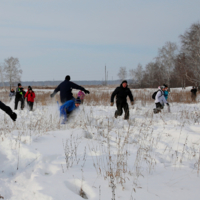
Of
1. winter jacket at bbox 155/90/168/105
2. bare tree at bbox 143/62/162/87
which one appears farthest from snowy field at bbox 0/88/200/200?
bare tree at bbox 143/62/162/87

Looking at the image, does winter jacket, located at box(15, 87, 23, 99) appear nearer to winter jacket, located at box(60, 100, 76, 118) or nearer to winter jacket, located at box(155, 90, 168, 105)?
winter jacket, located at box(60, 100, 76, 118)

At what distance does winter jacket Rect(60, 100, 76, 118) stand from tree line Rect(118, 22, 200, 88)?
1552 cm

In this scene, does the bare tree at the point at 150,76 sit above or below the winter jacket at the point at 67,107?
above

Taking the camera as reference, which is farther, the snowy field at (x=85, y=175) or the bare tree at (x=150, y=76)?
the bare tree at (x=150, y=76)

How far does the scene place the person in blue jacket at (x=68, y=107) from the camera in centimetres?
630

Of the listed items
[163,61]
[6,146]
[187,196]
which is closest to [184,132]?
[187,196]

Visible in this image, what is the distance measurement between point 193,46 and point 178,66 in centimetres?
1096

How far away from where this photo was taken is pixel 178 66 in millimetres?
33594

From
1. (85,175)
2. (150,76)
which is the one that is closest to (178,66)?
(150,76)

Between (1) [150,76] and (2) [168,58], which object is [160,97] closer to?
(2) [168,58]

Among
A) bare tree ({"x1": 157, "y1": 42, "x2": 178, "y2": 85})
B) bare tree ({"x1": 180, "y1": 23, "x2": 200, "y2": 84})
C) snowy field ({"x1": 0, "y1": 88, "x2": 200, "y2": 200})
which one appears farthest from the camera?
bare tree ({"x1": 157, "y1": 42, "x2": 178, "y2": 85})

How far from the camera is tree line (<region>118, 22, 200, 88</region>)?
23.0 metres

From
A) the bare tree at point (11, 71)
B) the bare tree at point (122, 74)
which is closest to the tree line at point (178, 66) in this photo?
the bare tree at point (122, 74)

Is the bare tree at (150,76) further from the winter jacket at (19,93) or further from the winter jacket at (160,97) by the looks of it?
the winter jacket at (19,93)
